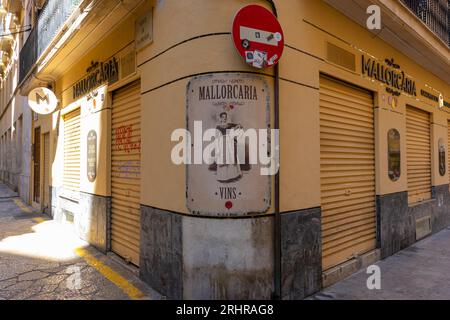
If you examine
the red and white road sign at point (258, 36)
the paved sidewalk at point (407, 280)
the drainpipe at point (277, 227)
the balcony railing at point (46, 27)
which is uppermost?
the balcony railing at point (46, 27)

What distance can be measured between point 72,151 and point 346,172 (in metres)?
6.37

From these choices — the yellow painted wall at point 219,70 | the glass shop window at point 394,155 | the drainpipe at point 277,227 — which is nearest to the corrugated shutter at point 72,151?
the yellow painted wall at point 219,70

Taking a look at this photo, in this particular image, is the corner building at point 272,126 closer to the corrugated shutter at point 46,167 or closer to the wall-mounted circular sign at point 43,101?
the wall-mounted circular sign at point 43,101

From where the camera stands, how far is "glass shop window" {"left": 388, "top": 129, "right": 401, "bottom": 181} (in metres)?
6.31

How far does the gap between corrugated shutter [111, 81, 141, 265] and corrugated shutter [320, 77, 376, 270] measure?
2919mm

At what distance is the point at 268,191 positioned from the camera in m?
3.85

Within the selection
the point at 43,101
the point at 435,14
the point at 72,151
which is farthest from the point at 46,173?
the point at 435,14

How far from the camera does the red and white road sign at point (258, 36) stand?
368 centimetres

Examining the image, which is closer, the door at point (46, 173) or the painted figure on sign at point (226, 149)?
the painted figure on sign at point (226, 149)

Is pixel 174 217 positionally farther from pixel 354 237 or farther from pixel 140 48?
pixel 354 237

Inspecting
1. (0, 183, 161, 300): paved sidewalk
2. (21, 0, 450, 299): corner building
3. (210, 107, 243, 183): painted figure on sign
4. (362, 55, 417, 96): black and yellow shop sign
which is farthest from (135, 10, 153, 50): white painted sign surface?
(362, 55, 417, 96): black and yellow shop sign

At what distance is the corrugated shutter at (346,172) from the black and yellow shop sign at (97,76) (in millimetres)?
3625
